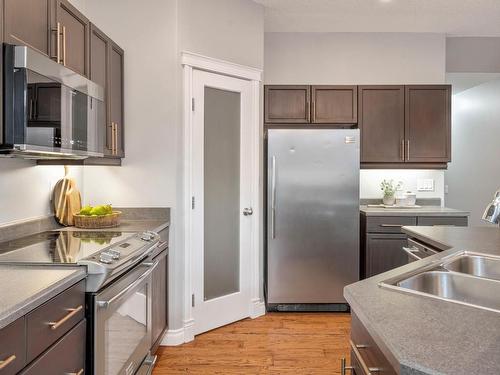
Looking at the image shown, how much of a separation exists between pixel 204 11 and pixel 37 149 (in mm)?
1931

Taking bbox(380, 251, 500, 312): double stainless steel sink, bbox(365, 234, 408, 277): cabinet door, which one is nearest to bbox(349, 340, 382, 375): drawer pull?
bbox(380, 251, 500, 312): double stainless steel sink

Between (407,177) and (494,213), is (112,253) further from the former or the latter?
(407,177)

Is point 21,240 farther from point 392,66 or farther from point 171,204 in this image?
point 392,66

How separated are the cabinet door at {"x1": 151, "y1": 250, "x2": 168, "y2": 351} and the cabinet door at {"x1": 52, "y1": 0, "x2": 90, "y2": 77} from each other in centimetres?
125

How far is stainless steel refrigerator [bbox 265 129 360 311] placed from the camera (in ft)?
11.9

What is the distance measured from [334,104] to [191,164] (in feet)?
5.64

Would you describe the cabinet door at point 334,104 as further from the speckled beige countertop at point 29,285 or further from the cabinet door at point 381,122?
the speckled beige countertop at point 29,285

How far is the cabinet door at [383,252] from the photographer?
12.1 ft

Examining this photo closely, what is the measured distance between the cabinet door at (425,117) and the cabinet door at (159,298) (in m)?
2.60

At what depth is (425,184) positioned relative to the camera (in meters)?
4.26

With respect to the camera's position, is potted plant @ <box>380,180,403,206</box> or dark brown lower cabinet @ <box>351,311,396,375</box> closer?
dark brown lower cabinet @ <box>351,311,396,375</box>

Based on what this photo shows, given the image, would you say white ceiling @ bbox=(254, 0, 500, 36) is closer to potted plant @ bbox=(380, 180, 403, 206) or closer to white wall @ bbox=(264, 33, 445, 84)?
white wall @ bbox=(264, 33, 445, 84)

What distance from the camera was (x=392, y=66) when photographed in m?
4.25

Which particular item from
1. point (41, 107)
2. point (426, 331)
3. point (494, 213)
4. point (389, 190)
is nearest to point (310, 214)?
point (389, 190)
